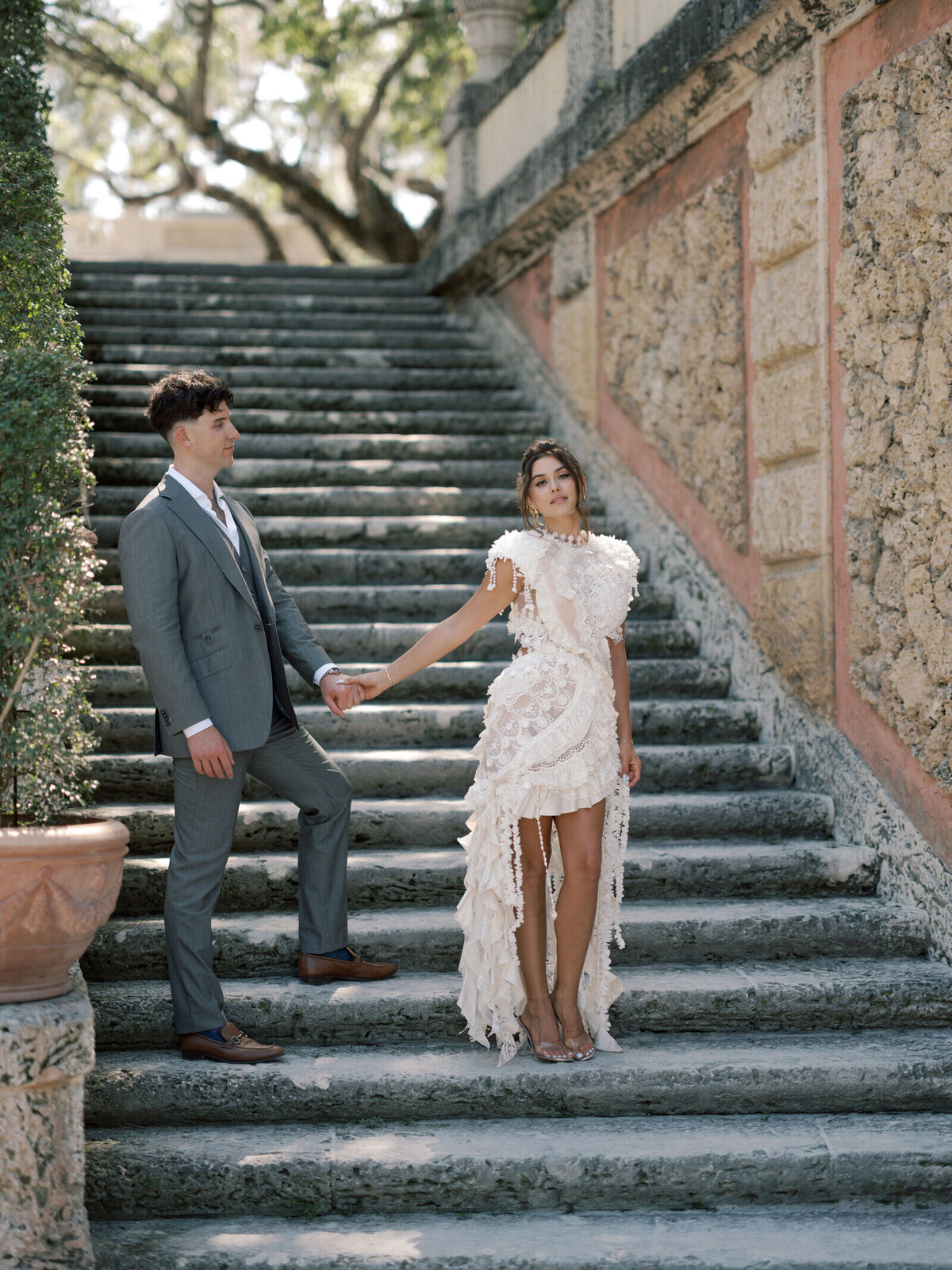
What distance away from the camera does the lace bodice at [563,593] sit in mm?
3531

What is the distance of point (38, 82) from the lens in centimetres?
541

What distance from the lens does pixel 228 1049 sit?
343cm

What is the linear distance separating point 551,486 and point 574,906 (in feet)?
3.86

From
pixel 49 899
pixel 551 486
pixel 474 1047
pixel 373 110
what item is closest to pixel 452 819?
pixel 474 1047

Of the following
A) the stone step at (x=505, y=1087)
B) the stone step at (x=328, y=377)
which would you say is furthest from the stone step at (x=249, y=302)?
the stone step at (x=505, y=1087)

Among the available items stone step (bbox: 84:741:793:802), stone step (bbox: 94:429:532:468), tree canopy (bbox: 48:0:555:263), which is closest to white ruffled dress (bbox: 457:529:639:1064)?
stone step (bbox: 84:741:793:802)

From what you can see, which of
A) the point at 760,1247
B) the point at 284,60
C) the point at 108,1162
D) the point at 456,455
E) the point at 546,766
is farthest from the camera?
the point at 284,60

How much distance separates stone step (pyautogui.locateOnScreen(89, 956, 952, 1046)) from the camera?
3.62 meters

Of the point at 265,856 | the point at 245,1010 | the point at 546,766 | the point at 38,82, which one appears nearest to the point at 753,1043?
the point at 546,766

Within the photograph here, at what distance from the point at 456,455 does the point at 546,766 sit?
3956 mm

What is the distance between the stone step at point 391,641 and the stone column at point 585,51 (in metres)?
2.85

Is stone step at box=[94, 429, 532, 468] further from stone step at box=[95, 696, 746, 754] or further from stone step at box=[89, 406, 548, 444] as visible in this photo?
stone step at box=[95, 696, 746, 754]

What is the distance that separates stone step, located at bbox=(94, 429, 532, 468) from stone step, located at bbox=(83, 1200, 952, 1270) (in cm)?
444

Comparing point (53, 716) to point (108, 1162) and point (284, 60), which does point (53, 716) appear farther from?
point (284, 60)
